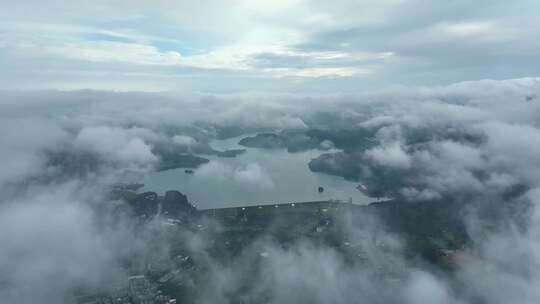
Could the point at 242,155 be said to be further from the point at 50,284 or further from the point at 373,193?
the point at 50,284

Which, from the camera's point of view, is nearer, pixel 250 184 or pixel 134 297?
pixel 134 297

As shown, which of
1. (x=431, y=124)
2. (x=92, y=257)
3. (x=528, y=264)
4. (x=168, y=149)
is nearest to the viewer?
(x=528, y=264)

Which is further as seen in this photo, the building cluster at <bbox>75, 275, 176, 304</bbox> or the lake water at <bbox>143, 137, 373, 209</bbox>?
the lake water at <bbox>143, 137, 373, 209</bbox>

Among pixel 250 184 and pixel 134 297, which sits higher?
pixel 134 297

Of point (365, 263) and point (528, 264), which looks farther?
point (365, 263)

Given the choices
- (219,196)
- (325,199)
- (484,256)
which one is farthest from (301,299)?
(219,196)

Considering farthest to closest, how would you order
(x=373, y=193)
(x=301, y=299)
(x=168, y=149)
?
(x=168, y=149) < (x=373, y=193) < (x=301, y=299)

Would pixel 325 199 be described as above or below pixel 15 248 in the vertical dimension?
below

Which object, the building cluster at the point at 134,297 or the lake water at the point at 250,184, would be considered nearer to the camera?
the building cluster at the point at 134,297
